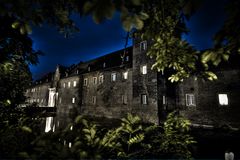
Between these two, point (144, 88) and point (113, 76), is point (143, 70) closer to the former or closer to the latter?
point (144, 88)

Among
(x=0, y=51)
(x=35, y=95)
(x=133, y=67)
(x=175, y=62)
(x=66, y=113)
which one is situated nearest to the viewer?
(x=175, y=62)

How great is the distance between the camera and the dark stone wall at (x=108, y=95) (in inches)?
781

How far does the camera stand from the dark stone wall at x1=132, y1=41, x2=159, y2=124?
15.7 m

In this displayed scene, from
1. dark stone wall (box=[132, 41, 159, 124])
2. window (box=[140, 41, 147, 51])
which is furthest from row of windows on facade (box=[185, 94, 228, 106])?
window (box=[140, 41, 147, 51])

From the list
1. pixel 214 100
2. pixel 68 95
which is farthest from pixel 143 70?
pixel 68 95

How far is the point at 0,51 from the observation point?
205 inches

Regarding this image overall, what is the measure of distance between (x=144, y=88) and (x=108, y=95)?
717 cm

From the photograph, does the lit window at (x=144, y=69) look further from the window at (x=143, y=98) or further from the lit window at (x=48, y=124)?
the lit window at (x=48, y=124)

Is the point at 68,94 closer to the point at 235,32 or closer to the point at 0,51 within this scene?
the point at 0,51

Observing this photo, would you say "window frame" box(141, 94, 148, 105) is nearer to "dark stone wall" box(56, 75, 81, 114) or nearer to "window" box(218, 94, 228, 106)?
"window" box(218, 94, 228, 106)

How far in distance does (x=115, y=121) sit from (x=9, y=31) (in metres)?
17.0

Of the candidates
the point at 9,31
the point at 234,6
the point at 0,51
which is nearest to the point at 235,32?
the point at 234,6

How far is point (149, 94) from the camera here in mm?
16250

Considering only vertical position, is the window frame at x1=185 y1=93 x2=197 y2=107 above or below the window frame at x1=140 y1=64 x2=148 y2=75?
below
